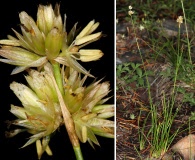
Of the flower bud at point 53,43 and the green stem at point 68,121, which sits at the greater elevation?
the flower bud at point 53,43

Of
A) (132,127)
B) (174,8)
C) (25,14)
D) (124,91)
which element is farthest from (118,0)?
(25,14)

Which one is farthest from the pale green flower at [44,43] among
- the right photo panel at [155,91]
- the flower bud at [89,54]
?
the right photo panel at [155,91]

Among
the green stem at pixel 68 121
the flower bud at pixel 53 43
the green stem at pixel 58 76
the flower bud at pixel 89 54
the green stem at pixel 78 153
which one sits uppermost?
the flower bud at pixel 53 43

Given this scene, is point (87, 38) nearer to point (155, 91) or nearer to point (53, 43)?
point (53, 43)

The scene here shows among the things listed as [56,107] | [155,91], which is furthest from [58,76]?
[155,91]

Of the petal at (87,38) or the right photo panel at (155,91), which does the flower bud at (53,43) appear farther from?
the right photo panel at (155,91)

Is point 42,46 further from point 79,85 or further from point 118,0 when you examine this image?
point 118,0
